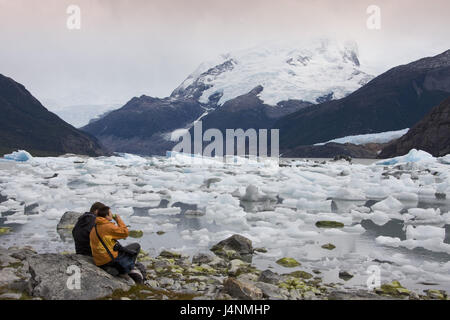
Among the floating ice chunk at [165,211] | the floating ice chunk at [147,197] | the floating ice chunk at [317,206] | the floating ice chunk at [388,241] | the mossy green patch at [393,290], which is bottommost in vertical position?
the mossy green patch at [393,290]

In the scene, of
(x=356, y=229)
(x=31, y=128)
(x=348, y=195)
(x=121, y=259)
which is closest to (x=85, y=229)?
(x=121, y=259)

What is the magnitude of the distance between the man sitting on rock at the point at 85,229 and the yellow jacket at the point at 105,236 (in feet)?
0.77

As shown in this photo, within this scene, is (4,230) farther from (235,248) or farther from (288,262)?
(288,262)

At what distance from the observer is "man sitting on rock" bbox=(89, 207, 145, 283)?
7523mm

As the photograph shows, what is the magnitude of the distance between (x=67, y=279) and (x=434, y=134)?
94.7m

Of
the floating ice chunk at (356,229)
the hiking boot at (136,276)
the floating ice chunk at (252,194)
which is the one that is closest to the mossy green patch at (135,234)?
the hiking boot at (136,276)

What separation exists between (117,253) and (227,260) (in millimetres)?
4161

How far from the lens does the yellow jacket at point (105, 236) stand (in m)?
7.51

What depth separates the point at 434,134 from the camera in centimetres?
8894

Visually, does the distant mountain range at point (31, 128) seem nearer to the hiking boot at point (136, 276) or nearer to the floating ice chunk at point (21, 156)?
the floating ice chunk at point (21, 156)

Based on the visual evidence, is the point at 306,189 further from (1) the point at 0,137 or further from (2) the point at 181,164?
(1) the point at 0,137

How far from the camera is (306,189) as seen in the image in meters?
26.0

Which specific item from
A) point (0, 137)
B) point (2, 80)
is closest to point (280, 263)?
point (0, 137)

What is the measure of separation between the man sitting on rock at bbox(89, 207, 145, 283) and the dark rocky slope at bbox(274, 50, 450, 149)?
173907 mm
